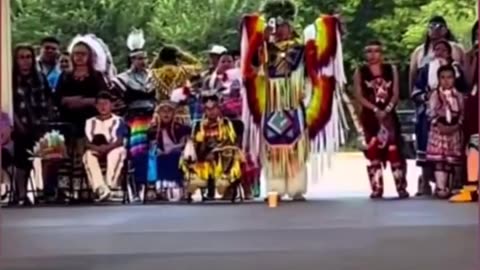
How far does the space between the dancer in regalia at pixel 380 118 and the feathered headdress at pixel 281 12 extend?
795 mm

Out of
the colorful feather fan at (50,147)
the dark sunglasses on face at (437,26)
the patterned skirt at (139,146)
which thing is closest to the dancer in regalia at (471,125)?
the dark sunglasses on face at (437,26)

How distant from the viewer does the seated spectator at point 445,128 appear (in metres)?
10.1

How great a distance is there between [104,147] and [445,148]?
9.89ft

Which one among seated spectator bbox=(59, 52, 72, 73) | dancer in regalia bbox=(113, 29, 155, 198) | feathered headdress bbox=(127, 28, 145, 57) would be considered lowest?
dancer in regalia bbox=(113, 29, 155, 198)

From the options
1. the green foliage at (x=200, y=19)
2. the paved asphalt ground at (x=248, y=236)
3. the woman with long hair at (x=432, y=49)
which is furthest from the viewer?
the green foliage at (x=200, y=19)

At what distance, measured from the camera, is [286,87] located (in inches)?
393

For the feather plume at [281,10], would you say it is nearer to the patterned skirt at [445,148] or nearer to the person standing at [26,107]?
the patterned skirt at [445,148]

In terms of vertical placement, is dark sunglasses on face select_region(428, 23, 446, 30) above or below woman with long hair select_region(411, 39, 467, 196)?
above

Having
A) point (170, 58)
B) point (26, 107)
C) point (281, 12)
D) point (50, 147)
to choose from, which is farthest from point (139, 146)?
point (281, 12)

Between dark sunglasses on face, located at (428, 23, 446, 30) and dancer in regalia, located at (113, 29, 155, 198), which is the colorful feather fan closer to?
dancer in regalia, located at (113, 29, 155, 198)

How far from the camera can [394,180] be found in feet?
34.0

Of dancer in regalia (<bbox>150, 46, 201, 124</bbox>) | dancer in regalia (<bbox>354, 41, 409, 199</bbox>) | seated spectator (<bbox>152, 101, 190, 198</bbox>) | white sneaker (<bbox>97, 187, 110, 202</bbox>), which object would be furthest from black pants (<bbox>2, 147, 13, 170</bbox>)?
dancer in regalia (<bbox>354, 41, 409, 199</bbox>)

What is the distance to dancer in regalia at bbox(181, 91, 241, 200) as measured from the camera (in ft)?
33.4

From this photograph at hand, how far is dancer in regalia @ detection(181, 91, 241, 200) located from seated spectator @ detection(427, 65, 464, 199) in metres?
1.74
